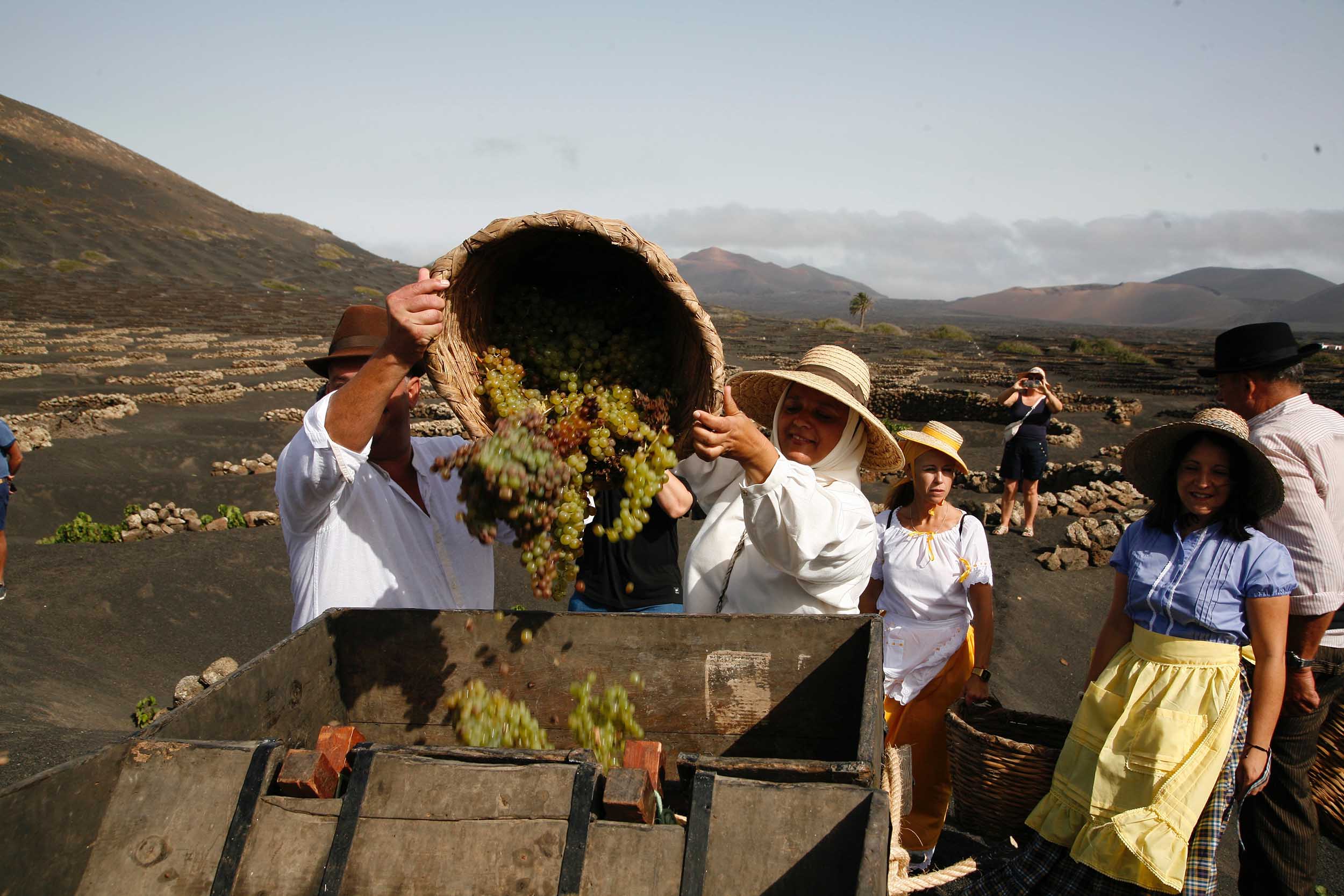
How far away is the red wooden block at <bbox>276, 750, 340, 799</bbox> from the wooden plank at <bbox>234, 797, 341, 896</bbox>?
27mm

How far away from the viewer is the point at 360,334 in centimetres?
351

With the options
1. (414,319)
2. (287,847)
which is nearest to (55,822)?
(287,847)

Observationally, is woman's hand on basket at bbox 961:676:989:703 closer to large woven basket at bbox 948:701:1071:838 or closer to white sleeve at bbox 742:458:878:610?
large woven basket at bbox 948:701:1071:838

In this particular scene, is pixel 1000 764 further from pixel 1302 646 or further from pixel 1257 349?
pixel 1257 349

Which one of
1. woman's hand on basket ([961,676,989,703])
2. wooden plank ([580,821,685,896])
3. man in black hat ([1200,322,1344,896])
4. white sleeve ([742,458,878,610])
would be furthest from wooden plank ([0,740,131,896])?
man in black hat ([1200,322,1344,896])

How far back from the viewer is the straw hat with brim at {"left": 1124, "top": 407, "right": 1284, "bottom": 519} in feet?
11.2

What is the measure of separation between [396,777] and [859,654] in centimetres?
182

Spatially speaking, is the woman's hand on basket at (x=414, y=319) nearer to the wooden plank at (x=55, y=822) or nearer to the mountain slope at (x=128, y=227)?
the wooden plank at (x=55, y=822)

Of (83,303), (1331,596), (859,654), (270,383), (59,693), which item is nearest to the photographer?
(859,654)

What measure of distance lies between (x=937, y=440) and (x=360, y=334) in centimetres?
317

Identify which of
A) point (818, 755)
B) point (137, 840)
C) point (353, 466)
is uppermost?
point (353, 466)

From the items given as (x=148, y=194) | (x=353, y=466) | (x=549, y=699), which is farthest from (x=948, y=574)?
(x=148, y=194)

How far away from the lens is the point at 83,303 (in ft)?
172

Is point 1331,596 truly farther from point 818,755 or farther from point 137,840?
point 137,840
